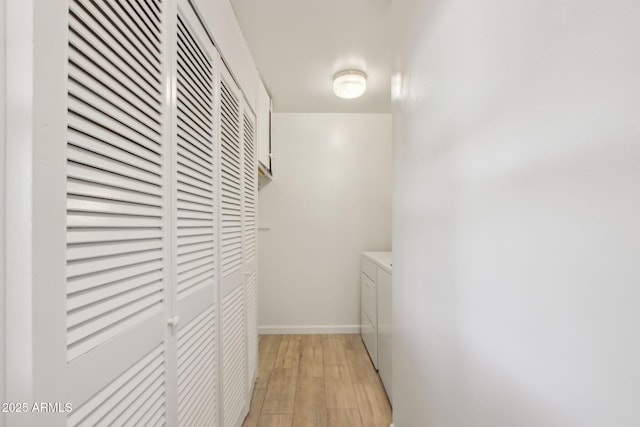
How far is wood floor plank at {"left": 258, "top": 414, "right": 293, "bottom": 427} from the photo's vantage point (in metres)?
1.81

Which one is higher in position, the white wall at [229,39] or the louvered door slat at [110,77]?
the white wall at [229,39]

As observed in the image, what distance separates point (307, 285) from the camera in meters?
3.36

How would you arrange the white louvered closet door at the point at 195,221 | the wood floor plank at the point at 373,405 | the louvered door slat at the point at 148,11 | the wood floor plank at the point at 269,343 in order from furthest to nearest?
the wood floor plank at the point at 269,343
the wood floor plank at the point at 373,405
the white louvered closet door at the point at 195,221
the louvered door slat at the point at 148,11

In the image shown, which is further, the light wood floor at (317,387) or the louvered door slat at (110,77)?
the light wood floor at (317,387)

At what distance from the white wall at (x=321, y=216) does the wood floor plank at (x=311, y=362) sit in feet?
1.52

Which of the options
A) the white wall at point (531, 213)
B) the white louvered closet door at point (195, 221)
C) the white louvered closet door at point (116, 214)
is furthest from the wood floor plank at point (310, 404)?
the white louvered closet door at point (116, 214)

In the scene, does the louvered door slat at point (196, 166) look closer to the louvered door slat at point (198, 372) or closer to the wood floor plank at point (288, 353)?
the louvered door slat at point (198, 372)

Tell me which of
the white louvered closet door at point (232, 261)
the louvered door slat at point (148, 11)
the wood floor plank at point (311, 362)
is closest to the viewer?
the louvered door slat at point (148, 11)

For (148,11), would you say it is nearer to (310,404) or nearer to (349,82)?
(349,82)

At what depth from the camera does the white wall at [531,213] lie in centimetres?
Answer: 44

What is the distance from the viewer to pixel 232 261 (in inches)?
62.6

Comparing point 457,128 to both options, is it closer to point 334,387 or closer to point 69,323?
point 69,323

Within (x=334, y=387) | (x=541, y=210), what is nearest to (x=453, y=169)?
(x=541, y=210)

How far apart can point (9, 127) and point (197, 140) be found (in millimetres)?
714
